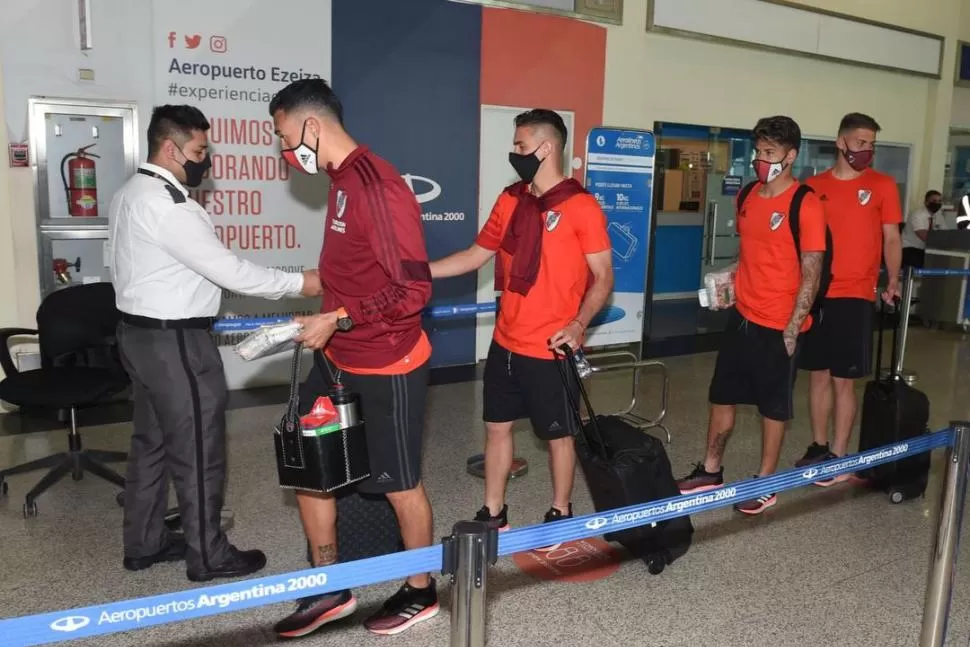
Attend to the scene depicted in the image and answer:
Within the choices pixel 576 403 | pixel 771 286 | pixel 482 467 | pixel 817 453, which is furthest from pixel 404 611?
pixel 817 453

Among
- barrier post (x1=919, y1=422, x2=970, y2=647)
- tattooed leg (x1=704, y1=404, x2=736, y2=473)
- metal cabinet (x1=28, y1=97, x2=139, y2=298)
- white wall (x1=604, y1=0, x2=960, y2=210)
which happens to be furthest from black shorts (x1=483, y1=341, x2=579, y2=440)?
white wall (x1=604, y1=0, x2=960, y2=210)

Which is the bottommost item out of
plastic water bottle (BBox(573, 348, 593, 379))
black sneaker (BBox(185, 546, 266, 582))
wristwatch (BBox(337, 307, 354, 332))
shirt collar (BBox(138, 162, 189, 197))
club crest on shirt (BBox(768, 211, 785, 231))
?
black sneaker (BBox(185, 546, 266, 582))

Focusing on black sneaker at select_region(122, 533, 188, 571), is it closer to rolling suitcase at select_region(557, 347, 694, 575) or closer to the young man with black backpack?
rolling suitcase at select_region(557, 347, 694, 575)

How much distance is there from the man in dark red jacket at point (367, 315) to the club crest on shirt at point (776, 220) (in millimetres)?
1718

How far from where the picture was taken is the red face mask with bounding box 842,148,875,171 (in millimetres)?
4051

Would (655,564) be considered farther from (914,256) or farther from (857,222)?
(914,256)

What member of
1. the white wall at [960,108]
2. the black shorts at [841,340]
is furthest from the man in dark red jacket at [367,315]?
the white wall at [960,108]

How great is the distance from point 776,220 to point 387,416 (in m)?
1.95

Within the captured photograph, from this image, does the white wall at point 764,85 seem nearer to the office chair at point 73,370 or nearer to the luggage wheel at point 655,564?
the office chair at point 73,370

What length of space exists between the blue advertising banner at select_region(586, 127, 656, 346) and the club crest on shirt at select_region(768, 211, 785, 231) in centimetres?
365

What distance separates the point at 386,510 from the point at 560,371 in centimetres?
81

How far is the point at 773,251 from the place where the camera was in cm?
357

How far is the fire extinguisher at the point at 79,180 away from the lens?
17.2 ft

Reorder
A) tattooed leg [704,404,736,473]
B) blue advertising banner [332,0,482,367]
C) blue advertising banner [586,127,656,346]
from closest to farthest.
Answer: tattooed leg [704,404,736,473]
blue advertising banner [332,0,482,367]
blue advertising banner [586,127,656,346]
